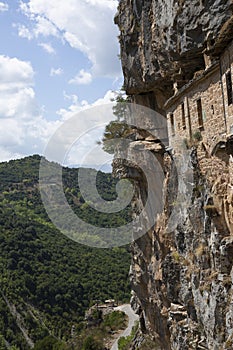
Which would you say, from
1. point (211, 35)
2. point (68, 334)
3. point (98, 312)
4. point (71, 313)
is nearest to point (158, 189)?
point (211, 35)

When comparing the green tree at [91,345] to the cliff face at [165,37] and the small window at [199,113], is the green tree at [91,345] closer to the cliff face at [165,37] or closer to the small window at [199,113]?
the cliff face at [165,37]

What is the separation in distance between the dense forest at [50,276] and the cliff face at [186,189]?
37982 millimetres

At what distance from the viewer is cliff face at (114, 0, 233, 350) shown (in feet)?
40.3

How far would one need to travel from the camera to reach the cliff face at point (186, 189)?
12.3m

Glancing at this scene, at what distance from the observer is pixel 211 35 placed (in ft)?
42.3

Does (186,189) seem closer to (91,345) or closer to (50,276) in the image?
(91,345)

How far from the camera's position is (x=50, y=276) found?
67.7 m

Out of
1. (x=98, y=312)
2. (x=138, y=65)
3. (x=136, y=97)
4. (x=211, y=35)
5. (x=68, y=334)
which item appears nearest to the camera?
(x=211, y=35)

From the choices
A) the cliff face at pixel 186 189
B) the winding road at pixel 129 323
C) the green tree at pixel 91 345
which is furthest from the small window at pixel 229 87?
the green tree at pixel 91 345

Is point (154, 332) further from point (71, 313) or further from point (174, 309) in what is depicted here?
point (71, 313)

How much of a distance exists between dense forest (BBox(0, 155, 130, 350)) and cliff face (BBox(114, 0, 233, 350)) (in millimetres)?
37982

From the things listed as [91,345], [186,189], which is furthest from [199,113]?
[91,345]

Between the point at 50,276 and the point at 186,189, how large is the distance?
186 feet

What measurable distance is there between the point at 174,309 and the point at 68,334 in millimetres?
43562
